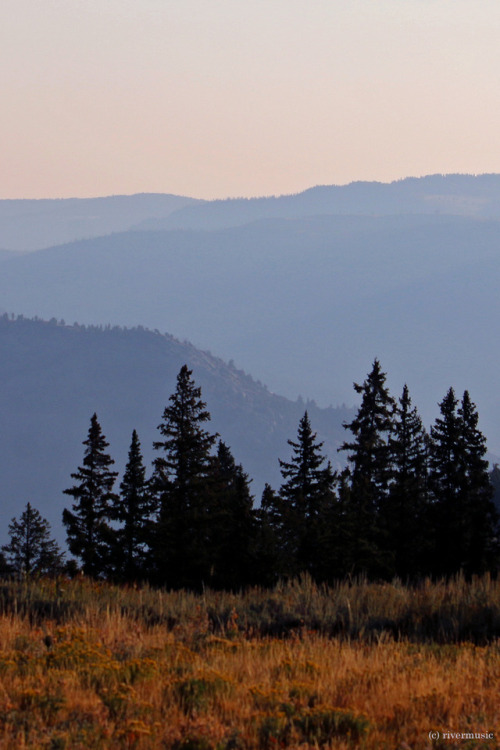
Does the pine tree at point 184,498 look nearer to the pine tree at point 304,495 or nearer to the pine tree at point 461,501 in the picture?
the pine tree at point 304,495

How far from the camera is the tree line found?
22.6 meters

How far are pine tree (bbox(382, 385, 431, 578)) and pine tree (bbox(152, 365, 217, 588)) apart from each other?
19.4 ft

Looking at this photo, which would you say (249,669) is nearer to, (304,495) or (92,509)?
(304,495)

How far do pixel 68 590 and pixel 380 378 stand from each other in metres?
30.7

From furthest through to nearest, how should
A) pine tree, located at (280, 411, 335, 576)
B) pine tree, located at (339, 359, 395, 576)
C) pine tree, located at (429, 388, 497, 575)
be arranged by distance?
pine tree, located at (280, 411, 335, 576) → pine tree, located at (429, 388, 497, 575) → pine tree, located at (339, 359, 395, 576)

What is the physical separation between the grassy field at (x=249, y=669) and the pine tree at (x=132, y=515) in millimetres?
21630

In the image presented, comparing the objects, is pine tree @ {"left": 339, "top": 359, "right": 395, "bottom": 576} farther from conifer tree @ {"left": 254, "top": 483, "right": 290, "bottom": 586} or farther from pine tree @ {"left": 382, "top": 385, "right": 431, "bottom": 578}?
conifer tree @ {"left": 254, "top": 483, "right": 290, "bottom": 586}

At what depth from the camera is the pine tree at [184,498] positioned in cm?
2553

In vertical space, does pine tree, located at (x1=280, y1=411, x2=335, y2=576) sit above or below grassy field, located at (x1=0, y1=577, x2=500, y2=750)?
above

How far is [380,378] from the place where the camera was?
40.2 meters

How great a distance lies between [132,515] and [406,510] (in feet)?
40.4

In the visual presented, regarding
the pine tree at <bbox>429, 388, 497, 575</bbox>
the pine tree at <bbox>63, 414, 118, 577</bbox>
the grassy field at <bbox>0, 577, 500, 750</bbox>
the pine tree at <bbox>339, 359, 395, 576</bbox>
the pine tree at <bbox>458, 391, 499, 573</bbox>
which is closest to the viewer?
the grassy field at <bbox>0, 577, 500, 750</bbox>

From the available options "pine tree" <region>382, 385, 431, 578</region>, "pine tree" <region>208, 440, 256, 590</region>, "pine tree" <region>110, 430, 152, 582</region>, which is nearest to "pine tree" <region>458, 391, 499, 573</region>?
"pine tree" <region>382, 385, 431, 578</region>

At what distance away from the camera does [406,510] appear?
2931 centimetres
